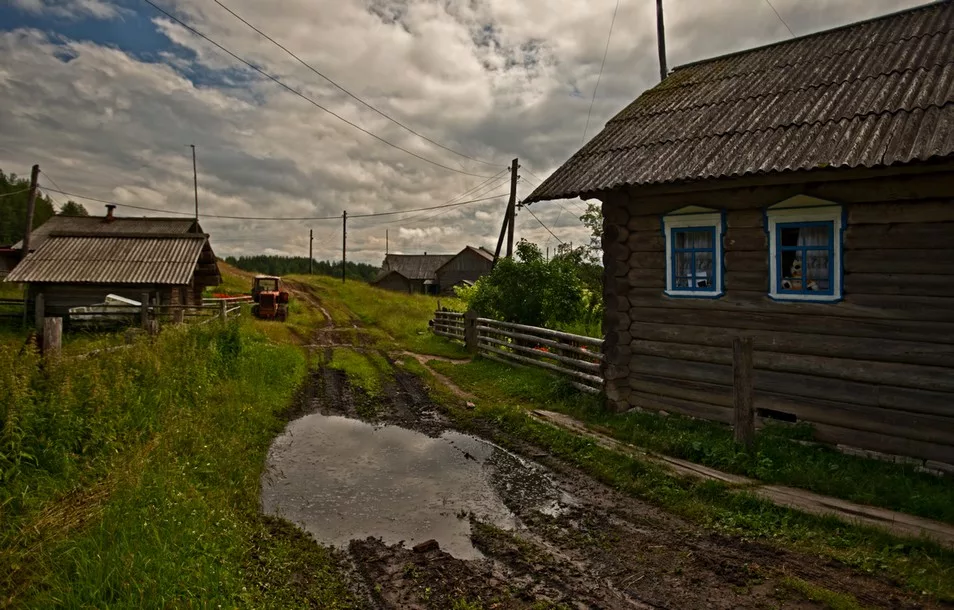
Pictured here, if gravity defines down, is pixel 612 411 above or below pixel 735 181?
below

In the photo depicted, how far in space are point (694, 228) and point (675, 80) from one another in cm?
540

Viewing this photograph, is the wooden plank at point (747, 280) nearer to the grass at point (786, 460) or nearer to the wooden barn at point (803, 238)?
the wooden barn at point (803, 238)

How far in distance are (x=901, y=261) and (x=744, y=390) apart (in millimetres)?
2515

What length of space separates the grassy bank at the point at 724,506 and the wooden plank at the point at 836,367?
1.06m

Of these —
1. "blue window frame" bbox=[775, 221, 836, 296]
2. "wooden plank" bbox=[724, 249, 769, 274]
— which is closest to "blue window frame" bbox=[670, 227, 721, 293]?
"wooden plank" bbox=[724, 249, 769, 274]

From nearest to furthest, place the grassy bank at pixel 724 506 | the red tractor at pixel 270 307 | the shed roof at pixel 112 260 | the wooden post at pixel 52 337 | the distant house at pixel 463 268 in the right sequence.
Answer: the grassy bank at pixel 724 506 < the wooden post at pixel 52 337 < the shed roof at pixel 112 260 < the red tractor at pixel 270 307 < the distant house at pixel 463 268

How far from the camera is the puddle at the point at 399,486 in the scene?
5637 millimetres

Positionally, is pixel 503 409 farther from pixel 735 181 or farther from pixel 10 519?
pixel 10 519

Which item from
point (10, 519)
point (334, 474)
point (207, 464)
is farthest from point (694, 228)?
point (10, 519)

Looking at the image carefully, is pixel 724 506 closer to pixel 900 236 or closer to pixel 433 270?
pixel 900 236

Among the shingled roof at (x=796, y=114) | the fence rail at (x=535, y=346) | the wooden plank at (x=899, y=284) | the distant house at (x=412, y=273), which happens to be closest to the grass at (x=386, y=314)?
the fence rail at (x=535, y=346)

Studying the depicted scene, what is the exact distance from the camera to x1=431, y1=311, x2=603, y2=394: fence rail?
10.8 m

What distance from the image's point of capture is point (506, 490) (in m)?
6.65

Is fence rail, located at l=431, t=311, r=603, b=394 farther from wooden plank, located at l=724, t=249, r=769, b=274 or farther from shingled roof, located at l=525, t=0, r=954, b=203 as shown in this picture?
shingled roof, located at l=525, t=0, r=954, b=203
